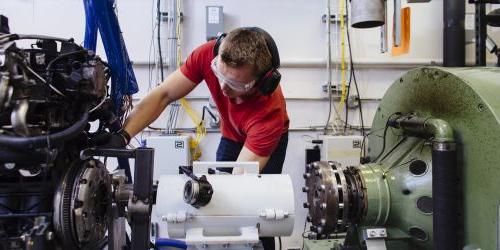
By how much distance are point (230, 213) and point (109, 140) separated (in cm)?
33

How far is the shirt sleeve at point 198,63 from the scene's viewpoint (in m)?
1.39

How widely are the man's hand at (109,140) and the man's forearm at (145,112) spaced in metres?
0.23

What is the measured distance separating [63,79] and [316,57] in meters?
1.96

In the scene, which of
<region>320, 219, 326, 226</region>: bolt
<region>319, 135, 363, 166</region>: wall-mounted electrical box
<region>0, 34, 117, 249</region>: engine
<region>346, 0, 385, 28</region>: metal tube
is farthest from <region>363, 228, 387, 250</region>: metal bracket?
<region>319, 135, 363, 166</region>: wall-mounted electrical box

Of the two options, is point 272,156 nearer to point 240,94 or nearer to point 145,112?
point 240,94

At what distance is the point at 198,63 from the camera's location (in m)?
1.40

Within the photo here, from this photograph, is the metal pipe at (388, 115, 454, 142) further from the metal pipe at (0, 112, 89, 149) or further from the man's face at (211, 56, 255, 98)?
the metal pipe at (0, 112, 89, 149)

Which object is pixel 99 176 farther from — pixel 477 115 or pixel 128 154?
pixel 477 115

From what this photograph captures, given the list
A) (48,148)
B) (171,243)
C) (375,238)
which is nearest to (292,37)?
(171,243)

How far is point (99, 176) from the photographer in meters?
0.75

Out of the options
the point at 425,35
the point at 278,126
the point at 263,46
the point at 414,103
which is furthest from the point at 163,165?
the point at 425,35

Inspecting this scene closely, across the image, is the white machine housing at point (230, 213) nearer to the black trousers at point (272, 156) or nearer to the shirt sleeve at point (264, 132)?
the shirt sleeve at point (264, 132)

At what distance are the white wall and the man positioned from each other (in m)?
0.90

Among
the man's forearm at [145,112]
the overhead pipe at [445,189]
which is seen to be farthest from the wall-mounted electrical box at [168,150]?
the overhead pipe at [445,189]
